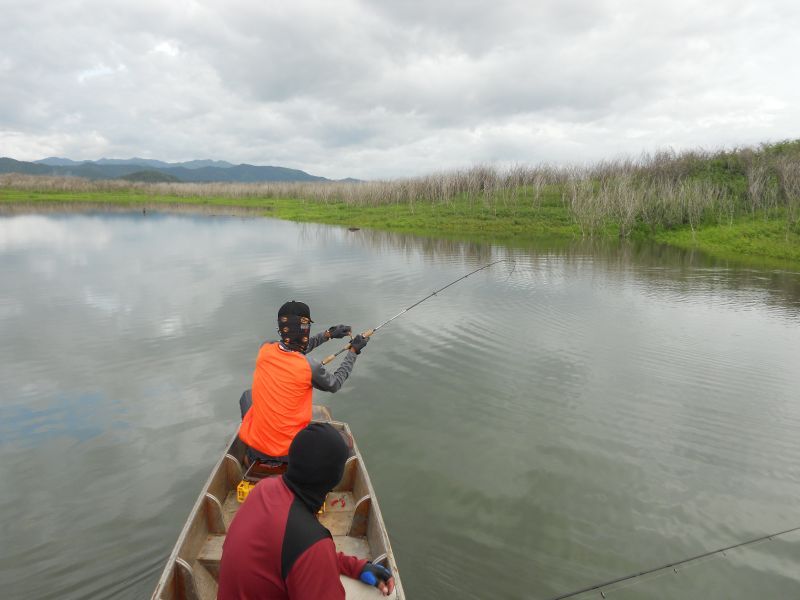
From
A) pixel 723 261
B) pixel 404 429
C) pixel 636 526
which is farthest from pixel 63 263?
pixel 723 261

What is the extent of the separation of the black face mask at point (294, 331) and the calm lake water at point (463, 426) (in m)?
2.41

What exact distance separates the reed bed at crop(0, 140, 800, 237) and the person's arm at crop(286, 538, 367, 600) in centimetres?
3867

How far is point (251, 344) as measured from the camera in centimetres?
1143

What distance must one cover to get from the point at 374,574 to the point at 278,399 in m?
2.08

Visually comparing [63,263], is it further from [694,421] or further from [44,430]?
[694,421]

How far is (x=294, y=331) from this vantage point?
5.10m

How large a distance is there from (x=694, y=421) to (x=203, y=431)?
8.13 metres

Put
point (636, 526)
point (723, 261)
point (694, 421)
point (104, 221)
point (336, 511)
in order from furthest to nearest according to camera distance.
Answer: point (104, 221) → point (723, 261) → point (694, 421) → point (636, 526) → point (336, 511)

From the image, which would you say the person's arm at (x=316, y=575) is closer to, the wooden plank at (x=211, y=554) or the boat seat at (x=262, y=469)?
the wooden plank at (x=211, y=554)

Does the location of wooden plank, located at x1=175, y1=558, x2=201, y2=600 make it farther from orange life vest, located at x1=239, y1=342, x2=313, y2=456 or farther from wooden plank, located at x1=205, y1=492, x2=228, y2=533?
orange life vest, located at x1=239, y1=342, x2=313, y2=456

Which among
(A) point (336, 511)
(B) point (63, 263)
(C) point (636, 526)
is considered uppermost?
(B) point (63, 263)

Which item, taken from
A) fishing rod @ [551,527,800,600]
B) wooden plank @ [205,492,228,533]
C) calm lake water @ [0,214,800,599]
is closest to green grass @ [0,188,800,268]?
calm lake water @ [0,214,800,599]

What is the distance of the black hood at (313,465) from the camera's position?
2529 millimetres

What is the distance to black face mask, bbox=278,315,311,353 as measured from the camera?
16.7 ft
